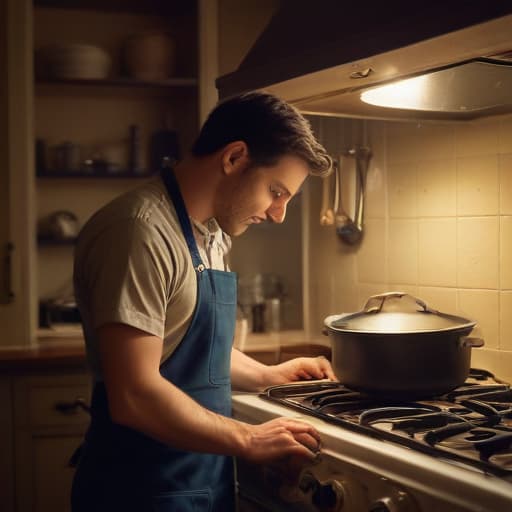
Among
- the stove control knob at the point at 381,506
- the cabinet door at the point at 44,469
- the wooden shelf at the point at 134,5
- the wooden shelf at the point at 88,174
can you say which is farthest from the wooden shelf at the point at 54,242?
the stove control knob at the point at 381,506

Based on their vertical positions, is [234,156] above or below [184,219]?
above

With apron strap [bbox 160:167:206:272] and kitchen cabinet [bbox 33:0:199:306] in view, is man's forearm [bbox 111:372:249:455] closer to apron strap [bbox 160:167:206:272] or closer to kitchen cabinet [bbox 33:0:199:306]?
apron strap [bbox 160:167:206:272]

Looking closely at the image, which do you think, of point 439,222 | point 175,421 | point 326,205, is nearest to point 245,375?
point 175,421

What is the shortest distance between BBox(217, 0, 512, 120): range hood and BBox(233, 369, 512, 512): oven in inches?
22.1

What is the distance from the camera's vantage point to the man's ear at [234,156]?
4.83 ft

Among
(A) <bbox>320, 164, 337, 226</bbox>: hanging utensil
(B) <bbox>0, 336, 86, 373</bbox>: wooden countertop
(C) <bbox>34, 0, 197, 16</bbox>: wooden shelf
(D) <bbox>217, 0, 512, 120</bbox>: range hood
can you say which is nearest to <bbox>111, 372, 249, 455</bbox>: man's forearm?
(D) <bbox>217, 0, 512, 120</bbox>: range hood

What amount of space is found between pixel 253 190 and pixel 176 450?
1.56 feet

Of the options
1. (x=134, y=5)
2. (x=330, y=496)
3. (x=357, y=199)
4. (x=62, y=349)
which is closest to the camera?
(x=330, y=496)

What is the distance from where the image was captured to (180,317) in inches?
55.7

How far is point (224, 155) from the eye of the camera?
1474 millimetres

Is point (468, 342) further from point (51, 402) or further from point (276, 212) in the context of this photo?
point (51, 402)

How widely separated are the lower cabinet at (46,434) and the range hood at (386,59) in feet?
4.06

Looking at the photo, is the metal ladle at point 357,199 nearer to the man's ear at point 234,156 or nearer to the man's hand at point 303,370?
the man's hand at point 303,370

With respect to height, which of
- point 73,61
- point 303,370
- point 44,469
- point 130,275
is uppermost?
point 73,61
